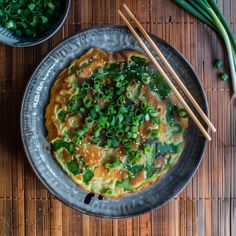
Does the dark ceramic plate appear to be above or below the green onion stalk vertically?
below

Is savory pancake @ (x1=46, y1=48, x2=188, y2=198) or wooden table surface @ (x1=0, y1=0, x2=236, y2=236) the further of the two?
wooden table surface @ (x1=0, y1=0, x2=236, y2=236)

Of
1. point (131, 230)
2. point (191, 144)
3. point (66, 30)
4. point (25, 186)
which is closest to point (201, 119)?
point (191, 144)

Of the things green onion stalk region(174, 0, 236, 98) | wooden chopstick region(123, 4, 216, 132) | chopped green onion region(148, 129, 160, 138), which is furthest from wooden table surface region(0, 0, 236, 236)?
chopped green onion region(148, 129, 160, 138)

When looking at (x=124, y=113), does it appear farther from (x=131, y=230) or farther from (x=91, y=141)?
(x=131, y=230)

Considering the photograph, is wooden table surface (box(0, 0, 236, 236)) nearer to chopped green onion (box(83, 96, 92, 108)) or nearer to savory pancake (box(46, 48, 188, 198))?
savory pancake (box(46, 48, 188, 198))

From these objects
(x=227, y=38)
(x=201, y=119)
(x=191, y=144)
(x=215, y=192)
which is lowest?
(x=215, y=192)
